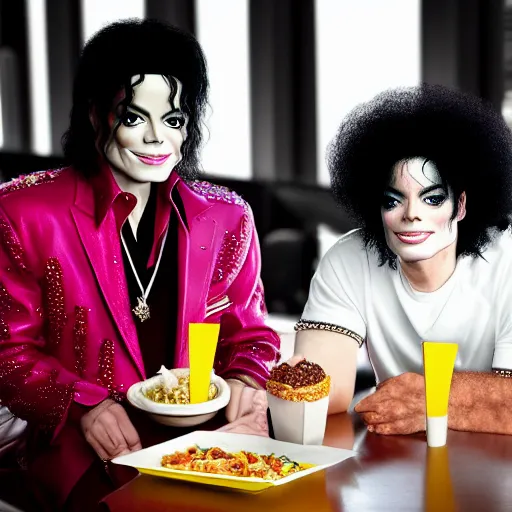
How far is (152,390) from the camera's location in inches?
72.7

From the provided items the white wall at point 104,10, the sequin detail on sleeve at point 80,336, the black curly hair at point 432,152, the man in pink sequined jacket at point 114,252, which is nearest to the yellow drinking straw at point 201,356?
the man in pink sequined jacket at point 114,252

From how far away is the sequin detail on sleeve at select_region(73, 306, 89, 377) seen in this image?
2.06 metres

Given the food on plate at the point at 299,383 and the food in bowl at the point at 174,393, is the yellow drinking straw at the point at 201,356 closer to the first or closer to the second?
the food in bowl at the point at 174,393

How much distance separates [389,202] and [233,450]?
584 mm

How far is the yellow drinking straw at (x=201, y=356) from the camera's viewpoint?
180 cm

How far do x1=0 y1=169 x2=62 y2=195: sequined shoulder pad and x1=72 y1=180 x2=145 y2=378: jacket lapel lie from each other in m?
0.08

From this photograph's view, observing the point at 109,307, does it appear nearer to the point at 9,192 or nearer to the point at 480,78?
the point at 9,192

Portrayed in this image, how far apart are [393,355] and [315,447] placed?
1.88 feet

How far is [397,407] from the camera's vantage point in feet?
5.91

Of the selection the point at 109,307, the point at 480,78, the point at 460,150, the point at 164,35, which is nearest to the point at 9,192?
the point at 109,307

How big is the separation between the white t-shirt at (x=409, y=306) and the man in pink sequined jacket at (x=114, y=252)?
0.21m

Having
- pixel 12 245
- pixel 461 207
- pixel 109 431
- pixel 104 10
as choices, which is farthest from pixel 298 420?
pixel 104 10

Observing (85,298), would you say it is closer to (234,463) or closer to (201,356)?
(201,356)

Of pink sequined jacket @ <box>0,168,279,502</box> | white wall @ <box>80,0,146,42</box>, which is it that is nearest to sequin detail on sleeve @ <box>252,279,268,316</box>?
pink sequined jacket @ <box>0,168,279,502</box>
